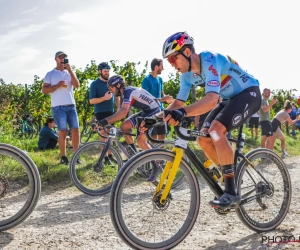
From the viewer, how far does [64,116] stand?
7.62 meters

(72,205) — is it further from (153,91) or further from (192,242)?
(153,91)

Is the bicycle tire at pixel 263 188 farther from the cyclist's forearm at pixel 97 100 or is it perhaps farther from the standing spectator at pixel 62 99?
the standing spectator at pixel 62 99

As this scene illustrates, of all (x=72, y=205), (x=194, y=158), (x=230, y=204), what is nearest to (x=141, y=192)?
(x=194, y=158)

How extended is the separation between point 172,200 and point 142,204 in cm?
28

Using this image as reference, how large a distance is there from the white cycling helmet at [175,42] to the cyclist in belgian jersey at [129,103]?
105 inches

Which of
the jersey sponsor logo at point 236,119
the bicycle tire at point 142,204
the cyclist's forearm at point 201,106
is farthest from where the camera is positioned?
the jersey sponsor logo at point 236,119

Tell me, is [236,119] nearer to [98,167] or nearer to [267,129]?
[98,167]

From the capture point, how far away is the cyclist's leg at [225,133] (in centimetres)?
379

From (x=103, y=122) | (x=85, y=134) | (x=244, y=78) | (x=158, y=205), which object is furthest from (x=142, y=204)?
(x=85, y=134)

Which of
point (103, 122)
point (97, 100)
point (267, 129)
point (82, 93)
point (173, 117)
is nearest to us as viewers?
point (173, 117)

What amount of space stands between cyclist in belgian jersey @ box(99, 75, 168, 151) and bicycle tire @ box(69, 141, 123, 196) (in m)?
0.45

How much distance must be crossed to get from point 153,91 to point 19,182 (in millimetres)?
4456

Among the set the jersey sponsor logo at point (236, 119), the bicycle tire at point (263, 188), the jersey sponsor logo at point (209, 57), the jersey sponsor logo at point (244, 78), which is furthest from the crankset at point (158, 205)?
the jersey sponsor logo at point (244, 78)

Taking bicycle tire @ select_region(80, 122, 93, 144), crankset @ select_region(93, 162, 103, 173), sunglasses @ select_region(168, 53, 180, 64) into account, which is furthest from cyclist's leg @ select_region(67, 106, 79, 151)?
sunglasses @ select_region(168, 53, 180, 64)
